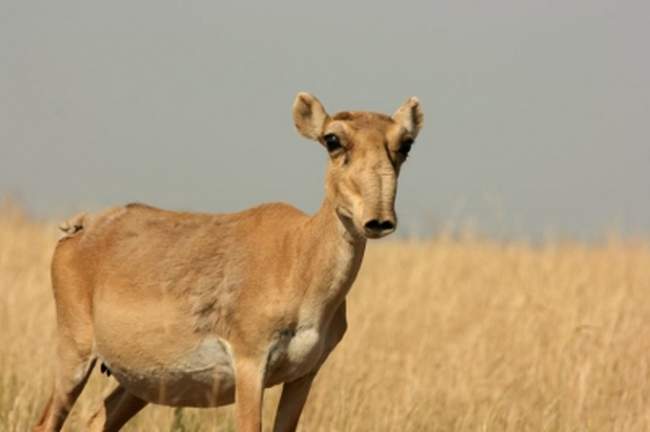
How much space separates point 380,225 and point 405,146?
77 centimetres

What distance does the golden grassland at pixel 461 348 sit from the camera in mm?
9312

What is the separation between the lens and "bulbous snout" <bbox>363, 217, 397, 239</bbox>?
20.8 ft

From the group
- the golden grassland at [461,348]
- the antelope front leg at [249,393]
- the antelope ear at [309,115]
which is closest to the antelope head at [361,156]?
the antelope ear at [309,115]

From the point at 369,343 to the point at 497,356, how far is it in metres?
2.12

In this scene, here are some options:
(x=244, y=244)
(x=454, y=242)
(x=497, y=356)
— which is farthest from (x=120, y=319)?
(x=454, y=242)

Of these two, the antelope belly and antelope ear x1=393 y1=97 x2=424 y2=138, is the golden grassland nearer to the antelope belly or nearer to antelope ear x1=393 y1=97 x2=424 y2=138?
the antelope belly

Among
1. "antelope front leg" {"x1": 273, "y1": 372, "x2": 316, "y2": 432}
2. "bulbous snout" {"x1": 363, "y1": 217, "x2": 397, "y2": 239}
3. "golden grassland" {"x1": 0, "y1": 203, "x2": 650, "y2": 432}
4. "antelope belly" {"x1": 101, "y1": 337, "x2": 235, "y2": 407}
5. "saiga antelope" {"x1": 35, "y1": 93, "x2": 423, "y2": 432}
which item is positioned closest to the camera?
"bulbous snout" {"x1": 363, "y1": 217, "x2": 397, "y2": 239}

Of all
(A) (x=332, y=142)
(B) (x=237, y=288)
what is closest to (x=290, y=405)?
(B) (x=237, y=288)

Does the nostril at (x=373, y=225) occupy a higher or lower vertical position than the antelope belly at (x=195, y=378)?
higher

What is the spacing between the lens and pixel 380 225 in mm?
6344

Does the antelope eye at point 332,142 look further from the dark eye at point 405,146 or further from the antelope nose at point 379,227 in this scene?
the antelope nose at point 379,227

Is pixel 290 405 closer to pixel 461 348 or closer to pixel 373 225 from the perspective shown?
pixel 373 225

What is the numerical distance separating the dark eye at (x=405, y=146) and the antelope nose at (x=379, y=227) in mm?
680

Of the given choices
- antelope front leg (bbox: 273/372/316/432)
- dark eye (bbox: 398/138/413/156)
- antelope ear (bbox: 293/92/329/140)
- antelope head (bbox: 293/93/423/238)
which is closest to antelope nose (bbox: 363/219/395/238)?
antelope head (bbox: 293/93/423/238)
